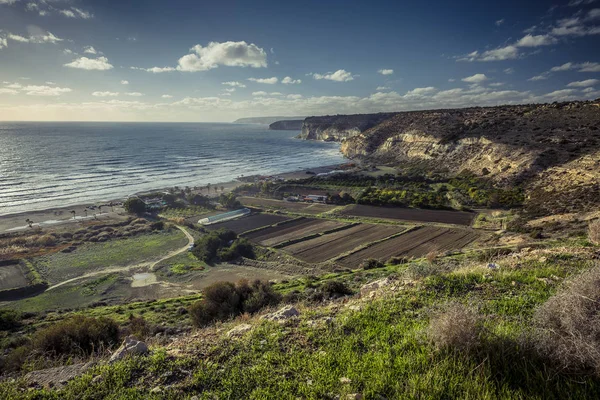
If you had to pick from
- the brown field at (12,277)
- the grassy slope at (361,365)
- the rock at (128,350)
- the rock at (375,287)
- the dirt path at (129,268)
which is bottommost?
the brown field at (12,277)

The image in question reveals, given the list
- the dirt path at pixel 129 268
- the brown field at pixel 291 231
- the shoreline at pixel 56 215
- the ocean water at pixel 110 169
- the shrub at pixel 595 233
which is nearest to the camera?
the shrub at pixel 595 233

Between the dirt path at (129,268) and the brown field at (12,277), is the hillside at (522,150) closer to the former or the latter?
the dirt path at (129,268)

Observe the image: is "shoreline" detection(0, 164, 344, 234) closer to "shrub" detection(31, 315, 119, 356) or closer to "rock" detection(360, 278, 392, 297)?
"shrub" detection(31, 315, 119, 356)

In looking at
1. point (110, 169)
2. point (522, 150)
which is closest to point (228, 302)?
point (522, 150)

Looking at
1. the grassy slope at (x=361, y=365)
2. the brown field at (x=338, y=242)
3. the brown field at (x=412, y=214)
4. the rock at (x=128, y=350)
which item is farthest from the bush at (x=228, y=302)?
the brown field at (x=412, y=214)

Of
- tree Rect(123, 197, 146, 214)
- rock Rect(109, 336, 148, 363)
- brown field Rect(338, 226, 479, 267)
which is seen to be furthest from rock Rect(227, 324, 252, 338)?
tree Rect(123, 197, 146, 214)

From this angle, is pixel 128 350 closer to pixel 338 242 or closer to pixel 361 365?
pixel 361 365

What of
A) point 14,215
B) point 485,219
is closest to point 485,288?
point 485,219
